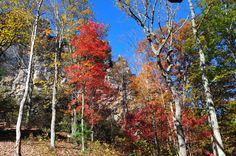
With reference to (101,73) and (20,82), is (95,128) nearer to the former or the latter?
(101,73)

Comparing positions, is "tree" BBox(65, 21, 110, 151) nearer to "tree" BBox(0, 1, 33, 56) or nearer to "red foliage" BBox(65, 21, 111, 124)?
"red foliage" BBox(65, 21, 111, 124)

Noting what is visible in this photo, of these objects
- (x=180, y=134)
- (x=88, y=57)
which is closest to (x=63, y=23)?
(x=88, y=57)

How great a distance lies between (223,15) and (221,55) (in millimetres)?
2683

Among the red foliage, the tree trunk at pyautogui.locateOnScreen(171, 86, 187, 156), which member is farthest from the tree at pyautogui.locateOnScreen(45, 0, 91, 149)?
the tree trunk at pyautogui.locateOnScreen(171, 86, 187, 156)

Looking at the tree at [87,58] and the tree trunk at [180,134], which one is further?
the tree at [87,58]

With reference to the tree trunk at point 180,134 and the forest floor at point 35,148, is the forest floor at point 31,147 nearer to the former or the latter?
the forest floor at point 35,148

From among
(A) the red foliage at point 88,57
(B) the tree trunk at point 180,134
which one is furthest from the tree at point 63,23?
(B) the tree trunk at point 180,134

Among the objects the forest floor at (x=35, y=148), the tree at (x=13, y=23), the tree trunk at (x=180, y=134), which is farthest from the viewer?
the tree at (x=13, y=23)

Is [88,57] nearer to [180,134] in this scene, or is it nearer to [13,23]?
[13,23]

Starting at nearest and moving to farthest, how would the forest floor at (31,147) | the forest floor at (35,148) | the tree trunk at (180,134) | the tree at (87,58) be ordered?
the tree trunk at (180,134)
the forest floor at (31,147)
the forest floor at (35,148)
the tree at (87,58)

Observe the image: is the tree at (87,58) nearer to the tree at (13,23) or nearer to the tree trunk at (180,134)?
the tree at (13,23)

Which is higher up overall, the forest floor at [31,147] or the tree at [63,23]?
the tree at [63,23]

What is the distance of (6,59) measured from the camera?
3550 centimetres

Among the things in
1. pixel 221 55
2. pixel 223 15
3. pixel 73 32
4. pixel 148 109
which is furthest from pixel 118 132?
pixel 223 15
